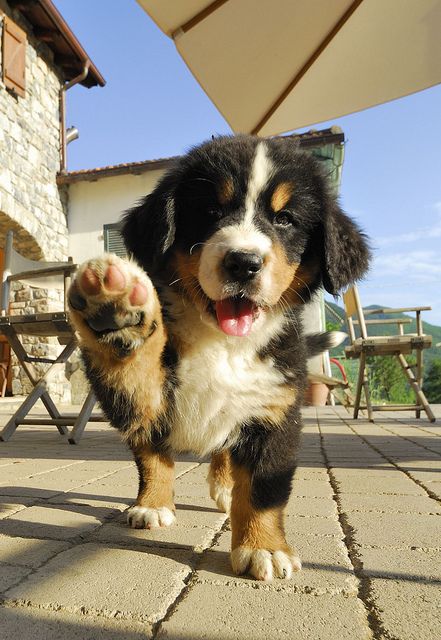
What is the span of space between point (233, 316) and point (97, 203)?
1019 cm

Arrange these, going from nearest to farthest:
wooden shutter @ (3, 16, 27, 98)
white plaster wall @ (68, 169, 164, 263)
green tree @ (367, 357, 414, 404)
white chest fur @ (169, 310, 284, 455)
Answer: white chest fur @ (169, 310, 284, 455)
wooden shutter @ (3, 16, 27, 98)
white plaster wall @ (68, 169, 164, 263)
green tree @ (367, 357, 414, 404)

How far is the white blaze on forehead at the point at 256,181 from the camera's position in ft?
5.72

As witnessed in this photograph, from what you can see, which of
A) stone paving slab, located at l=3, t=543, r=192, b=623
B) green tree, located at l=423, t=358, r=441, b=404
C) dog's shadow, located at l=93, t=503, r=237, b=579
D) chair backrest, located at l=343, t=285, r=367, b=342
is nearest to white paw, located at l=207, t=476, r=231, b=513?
dog's shadow, located at l=93, t=503, r=237, b=579

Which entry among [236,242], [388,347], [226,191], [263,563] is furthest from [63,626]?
[388,347]

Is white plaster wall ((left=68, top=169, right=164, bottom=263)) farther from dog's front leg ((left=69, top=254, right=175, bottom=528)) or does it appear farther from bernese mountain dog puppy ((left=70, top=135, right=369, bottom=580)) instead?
dog's front leg ((left=69, top=254, right=175, bottom=528))

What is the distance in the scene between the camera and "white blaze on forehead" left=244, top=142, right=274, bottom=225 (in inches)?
68.6

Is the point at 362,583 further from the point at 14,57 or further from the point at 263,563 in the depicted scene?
the point at 14,57

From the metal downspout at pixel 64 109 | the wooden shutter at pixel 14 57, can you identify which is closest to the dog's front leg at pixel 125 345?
the wooden shutter at pixel 14 57

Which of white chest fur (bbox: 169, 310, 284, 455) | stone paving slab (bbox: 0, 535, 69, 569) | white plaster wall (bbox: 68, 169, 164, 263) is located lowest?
stone paving slab (bbox: 0, 535, 69, 569)

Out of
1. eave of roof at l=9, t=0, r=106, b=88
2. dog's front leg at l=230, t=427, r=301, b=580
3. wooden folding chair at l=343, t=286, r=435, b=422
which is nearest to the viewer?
dog's front leg at l=230, t=427, r=301, b=580

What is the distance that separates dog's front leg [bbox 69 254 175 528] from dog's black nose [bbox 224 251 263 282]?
0.27 m

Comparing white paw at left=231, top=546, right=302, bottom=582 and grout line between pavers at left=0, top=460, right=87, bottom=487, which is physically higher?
white paw at left=231, top=546, right=302, bottom=582

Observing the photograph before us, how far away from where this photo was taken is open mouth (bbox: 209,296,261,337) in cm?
170

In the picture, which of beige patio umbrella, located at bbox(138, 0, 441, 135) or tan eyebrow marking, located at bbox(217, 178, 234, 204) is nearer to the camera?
tan eyebrow marking, located at bbox(217, 178, 234, 204)
